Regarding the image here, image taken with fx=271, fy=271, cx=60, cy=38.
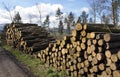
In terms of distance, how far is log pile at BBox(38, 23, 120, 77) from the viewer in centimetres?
1184

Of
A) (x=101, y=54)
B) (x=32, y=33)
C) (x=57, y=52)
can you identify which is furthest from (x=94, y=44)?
(x=32, y=33)

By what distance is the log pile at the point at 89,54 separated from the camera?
1184 centimetres

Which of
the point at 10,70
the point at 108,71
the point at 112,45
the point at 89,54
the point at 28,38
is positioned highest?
the point at 112,45

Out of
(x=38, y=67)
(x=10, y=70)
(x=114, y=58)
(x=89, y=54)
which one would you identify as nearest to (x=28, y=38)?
(x=38, y=67)

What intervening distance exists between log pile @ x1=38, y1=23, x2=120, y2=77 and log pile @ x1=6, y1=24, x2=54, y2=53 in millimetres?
6150

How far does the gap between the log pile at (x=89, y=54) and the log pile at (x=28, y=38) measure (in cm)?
615

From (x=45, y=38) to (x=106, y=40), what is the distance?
40.0 feet

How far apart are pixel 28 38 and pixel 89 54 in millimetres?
11104

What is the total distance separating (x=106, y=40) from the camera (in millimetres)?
12133

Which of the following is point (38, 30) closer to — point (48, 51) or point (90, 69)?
point (48, 51)

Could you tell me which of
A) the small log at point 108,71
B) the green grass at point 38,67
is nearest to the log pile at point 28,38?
the green grass at point 38,67

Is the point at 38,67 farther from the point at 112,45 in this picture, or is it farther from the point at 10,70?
the point at 112,45

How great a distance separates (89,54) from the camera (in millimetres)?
13031

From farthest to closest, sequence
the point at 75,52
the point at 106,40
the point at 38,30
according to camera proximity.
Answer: the point at 38,30 < the point at 75,52 < the point at 106,40
